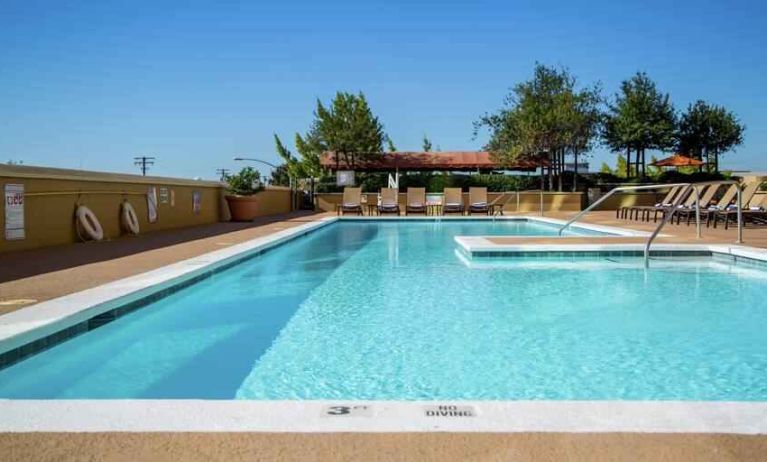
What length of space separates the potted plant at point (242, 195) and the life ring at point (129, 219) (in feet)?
15.8

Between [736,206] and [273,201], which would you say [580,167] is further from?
[736,206]

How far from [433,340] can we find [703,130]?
33616 mm

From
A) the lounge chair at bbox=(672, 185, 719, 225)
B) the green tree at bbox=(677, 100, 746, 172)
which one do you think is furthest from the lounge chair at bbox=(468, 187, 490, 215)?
the green tree at bbox=(677, 100, 746, 172)

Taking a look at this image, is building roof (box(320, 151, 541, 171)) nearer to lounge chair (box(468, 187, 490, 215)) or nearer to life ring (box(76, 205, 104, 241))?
lounge chair (box(468, 187, 490, 215))

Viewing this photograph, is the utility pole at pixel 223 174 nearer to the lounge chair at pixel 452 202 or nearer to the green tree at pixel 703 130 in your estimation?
the lounge chair at pixel 452 202

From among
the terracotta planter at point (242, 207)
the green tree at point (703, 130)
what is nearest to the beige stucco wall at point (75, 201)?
the terracotta planter at point (242, 207)

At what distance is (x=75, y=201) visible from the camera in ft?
33.0

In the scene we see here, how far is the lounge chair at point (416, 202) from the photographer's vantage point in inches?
798

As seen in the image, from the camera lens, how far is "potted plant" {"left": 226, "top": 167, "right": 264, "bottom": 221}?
16.7 meters

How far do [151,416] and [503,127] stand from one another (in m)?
27.9

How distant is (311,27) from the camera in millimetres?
20969

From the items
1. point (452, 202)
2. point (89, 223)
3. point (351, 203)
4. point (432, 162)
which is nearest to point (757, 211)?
point (452, 202)

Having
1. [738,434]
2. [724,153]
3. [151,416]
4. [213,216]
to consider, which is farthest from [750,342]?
[724,153]

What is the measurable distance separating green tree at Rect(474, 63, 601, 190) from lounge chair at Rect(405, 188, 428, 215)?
333 inches
